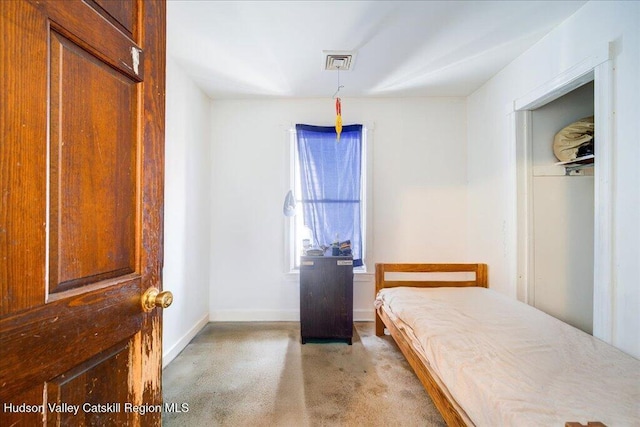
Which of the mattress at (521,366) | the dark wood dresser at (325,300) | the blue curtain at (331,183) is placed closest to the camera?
the mattress at (521,366)

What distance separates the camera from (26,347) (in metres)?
0.49

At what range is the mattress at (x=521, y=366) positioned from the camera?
922 mm

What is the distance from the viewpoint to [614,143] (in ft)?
4.64

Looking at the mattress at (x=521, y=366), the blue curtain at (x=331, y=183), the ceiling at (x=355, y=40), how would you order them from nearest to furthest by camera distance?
the mattress at (x=521, y=366)
the ceiling at (x=355, y=40)
the blue curtain at (x=331, y=183)

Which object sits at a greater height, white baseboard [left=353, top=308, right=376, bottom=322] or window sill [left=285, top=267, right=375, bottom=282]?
window sill [left=285, top=267, right=375, bottom=282]

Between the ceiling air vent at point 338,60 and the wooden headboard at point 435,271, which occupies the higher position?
the ceiling air vent at point 338,60

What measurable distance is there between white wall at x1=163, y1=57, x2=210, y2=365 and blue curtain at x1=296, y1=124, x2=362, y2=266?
3.45ft

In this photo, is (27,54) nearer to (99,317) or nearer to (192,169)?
(99,317)

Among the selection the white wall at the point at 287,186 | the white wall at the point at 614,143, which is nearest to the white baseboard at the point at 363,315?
the white wall at the point at 287,186

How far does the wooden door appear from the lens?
480 millimetres

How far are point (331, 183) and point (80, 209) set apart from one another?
2435 millimetres

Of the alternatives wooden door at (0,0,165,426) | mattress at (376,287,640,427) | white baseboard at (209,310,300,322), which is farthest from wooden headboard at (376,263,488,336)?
wooden door at (0,0,165,426)

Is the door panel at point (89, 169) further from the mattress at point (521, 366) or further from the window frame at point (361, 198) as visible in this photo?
the window frame at point (361, 198)

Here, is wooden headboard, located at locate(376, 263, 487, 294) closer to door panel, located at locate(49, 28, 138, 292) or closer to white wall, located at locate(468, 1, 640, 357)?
white wall, located at locate(468, 1, 640, 357)
